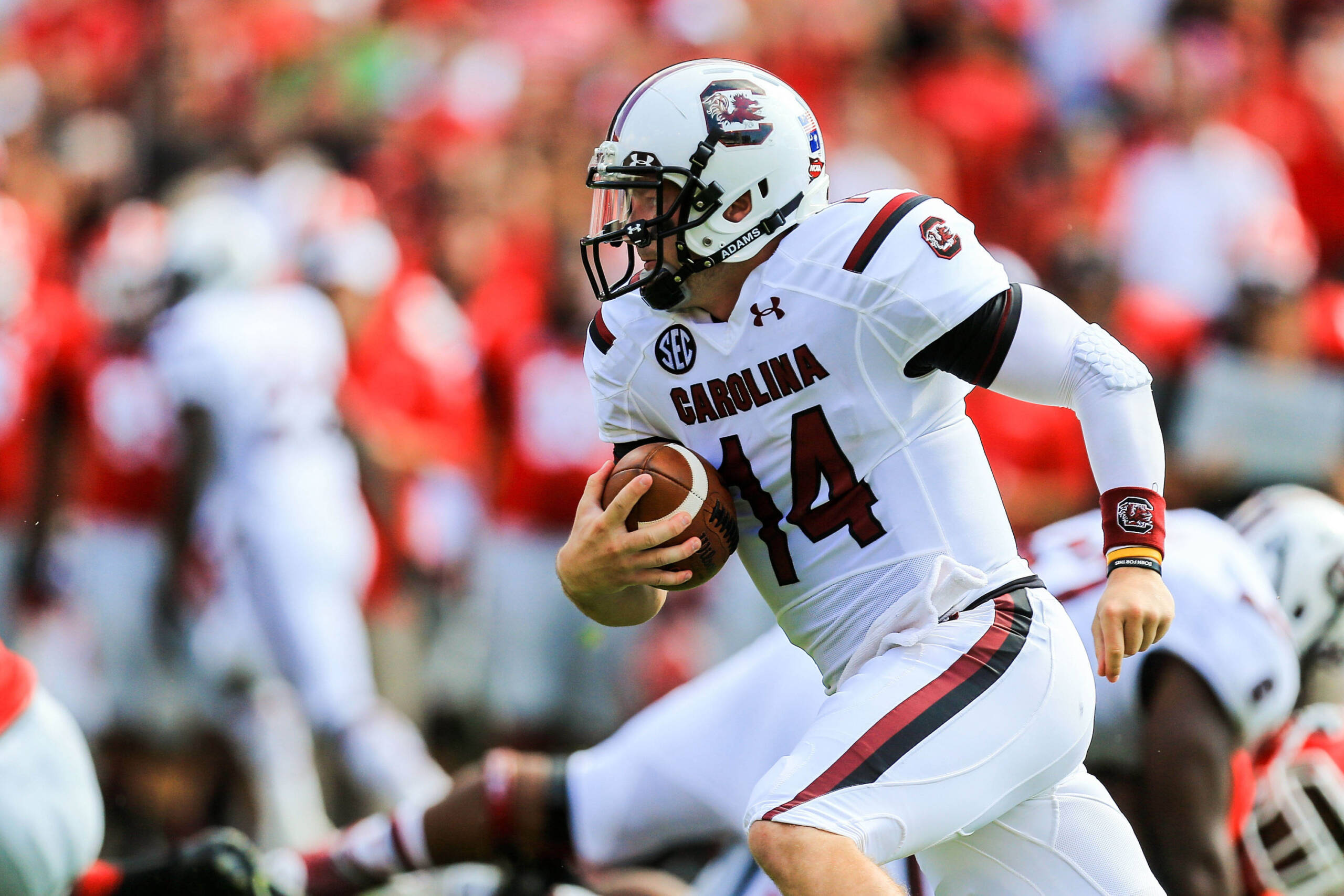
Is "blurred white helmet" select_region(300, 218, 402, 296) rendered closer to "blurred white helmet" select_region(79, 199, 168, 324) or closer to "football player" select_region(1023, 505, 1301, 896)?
"blurred white helmet" select_region(79, 199, 168, 324)

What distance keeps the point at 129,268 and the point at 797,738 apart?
165 inches

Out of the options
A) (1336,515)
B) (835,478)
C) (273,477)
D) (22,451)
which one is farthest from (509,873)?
(22,451)

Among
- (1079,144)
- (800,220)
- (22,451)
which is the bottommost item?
(22,451)

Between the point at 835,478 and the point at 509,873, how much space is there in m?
1.57

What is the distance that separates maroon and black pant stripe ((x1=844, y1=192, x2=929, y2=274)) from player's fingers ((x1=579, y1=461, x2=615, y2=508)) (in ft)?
1.91

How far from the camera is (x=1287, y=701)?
3.38m

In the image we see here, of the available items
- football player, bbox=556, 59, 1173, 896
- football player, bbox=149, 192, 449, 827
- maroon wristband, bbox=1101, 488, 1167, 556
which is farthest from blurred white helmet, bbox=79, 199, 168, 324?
maroon wristband, bbox=1101, 488, 1167, 556

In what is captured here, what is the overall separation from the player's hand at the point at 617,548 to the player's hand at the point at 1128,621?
2.27 ft

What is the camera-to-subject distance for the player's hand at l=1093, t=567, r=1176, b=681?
2.52 meters

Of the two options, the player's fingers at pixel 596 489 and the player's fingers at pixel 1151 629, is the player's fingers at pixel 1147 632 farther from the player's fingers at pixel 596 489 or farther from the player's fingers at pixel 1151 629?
the player's fingers at pixel 596 489

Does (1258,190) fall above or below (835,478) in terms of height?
below

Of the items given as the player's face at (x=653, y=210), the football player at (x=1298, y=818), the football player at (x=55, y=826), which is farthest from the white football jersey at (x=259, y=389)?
the football player at (x=1298, y=818)

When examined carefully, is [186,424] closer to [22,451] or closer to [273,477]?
[273,477]

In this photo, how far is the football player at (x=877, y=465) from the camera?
2555 mm
